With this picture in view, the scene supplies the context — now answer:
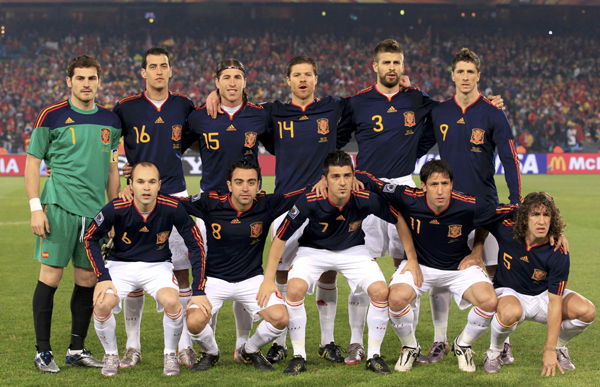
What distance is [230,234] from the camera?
4.49 m

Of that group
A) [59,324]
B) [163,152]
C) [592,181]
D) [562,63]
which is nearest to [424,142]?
[163,152]

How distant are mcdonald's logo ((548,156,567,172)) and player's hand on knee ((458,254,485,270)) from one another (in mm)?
18573

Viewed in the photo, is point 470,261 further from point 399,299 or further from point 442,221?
point 399,299

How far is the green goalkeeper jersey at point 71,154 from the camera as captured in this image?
14.4 ft

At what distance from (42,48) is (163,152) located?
30939 mm

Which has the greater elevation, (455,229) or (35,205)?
(35,205)

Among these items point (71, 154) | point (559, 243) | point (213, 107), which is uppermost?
point (213, 107)

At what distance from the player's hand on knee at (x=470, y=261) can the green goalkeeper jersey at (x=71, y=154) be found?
282 centimetres

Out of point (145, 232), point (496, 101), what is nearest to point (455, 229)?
point (496, 101)

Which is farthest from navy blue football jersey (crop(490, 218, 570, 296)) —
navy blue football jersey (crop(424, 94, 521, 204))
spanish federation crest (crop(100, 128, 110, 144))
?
spanish federation crest (crop(100, 128, 110, 144))

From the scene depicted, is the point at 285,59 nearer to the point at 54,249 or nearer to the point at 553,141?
the point at 553,141

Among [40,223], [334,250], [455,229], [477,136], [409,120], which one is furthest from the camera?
[409,120]

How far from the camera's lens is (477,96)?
4.96m

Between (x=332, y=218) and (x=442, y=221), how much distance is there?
0.84m
